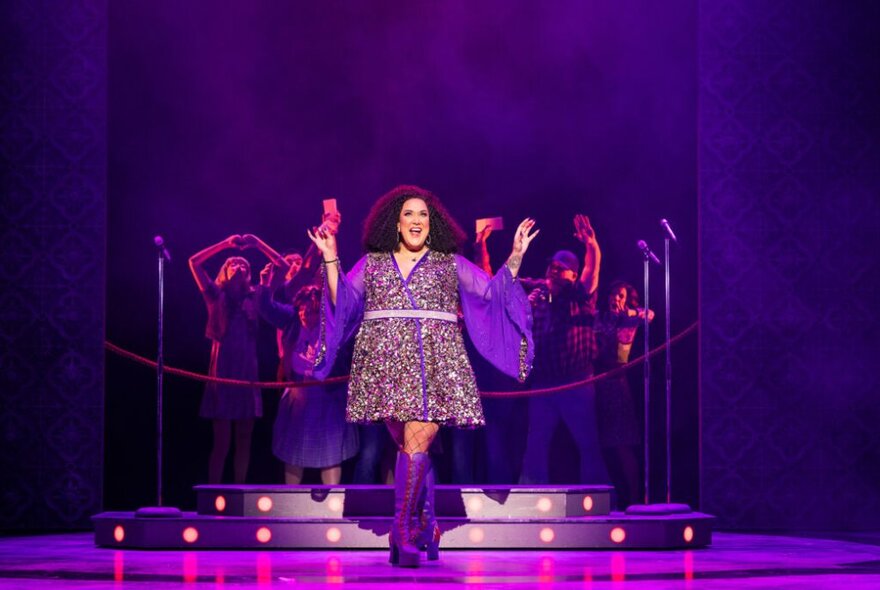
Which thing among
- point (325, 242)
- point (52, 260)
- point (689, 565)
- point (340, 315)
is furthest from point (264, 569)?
point (52, 260)

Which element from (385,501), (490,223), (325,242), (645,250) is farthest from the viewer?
(490,223)

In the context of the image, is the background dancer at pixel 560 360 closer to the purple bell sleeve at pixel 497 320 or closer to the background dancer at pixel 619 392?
the background dancer at pixel 619 392

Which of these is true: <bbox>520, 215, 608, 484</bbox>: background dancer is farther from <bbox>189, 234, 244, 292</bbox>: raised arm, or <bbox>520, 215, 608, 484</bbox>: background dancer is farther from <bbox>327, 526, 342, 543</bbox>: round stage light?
<bbox>327, 526, 342, 543</bbox>: round stage light

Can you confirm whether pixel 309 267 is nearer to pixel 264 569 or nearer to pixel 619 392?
pixel 619 392

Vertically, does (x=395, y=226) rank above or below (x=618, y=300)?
above

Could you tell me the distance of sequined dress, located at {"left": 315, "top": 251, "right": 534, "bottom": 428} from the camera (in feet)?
16.9

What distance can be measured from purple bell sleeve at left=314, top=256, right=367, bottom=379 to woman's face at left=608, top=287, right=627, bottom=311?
2566 millimetres

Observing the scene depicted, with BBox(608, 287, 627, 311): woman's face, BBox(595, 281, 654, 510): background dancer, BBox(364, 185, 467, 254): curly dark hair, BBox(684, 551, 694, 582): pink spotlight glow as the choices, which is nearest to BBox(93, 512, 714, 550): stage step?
BBox(684, 551, 694, 582): pink spotlight glow

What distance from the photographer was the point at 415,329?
205 inches

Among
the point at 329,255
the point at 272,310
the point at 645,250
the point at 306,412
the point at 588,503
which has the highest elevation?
the point at 645,250

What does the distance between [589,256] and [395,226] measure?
2502 millimetres

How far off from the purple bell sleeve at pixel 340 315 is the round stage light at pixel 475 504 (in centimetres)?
108

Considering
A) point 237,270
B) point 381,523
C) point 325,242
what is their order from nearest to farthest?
point 325,242 < point 381,523 < point 237,270

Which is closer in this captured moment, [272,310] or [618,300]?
[272,310]
